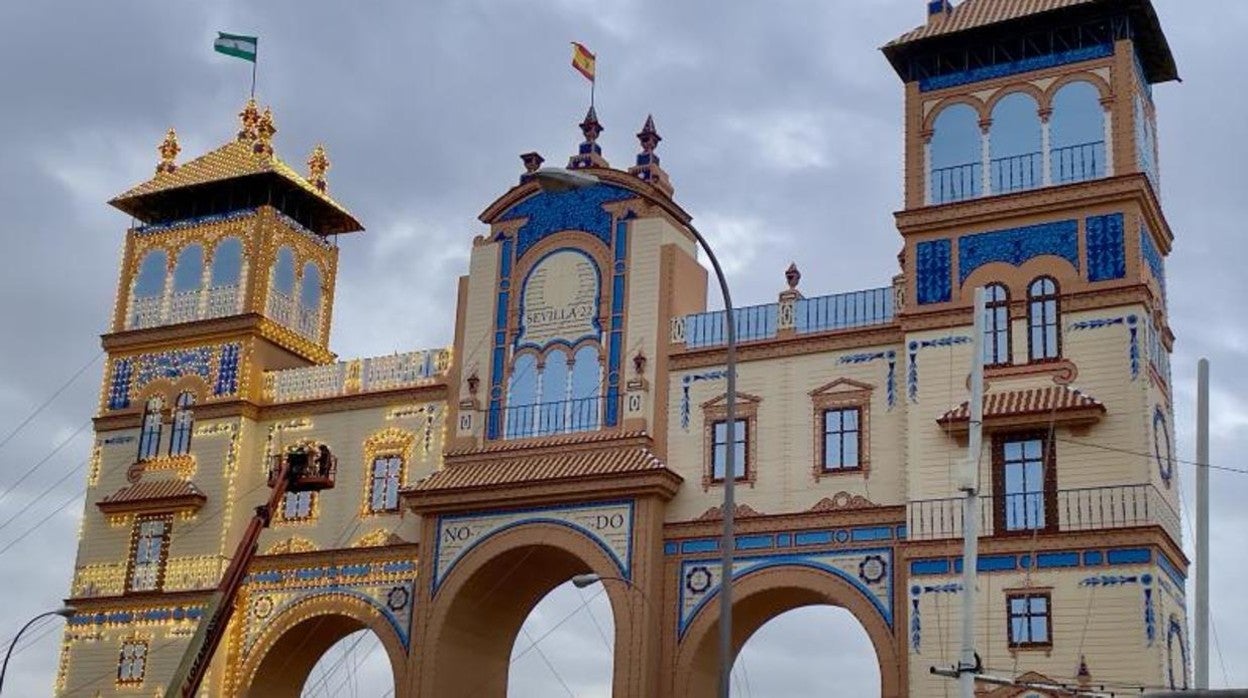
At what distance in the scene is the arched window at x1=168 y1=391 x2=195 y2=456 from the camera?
46.3 meters

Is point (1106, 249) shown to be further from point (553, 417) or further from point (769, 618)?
point (553, 417)

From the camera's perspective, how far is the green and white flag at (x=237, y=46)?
49375 millimetres

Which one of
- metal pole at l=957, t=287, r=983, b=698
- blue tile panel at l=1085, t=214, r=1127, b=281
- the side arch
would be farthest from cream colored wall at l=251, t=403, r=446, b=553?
metal pole at l=957, t=287, r=983, b=698

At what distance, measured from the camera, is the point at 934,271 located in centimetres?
3756

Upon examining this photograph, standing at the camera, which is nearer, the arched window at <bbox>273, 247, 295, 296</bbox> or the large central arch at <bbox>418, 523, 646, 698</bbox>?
the large central arch at <bbox>418, 523, 646, 698</bbox>

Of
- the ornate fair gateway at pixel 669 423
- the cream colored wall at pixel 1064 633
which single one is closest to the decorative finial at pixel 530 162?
the ornate fair gateway at pixel 669 423

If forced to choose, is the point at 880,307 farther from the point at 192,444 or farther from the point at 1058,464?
the point at 192,444

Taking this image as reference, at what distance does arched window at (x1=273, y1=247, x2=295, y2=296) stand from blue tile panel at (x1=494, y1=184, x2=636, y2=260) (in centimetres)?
727

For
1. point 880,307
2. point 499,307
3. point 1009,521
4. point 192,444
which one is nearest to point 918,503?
point 1009,521

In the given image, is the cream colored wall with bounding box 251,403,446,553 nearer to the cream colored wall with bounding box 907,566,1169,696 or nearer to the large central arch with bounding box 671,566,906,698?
the large central arch with bounding box 671,566,906,698

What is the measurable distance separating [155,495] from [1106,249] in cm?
2400

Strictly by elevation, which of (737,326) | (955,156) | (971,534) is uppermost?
(955,156)

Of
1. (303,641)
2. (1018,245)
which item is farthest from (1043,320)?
(303,641)

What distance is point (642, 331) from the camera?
134 feet
